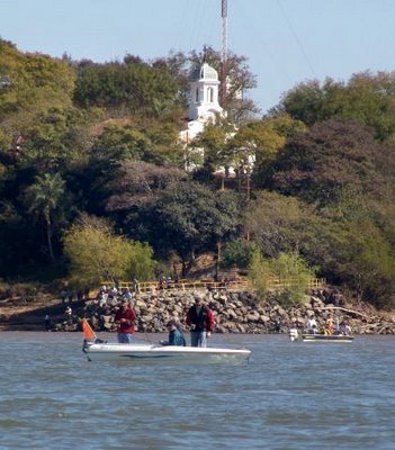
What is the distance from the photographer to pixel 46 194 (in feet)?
263

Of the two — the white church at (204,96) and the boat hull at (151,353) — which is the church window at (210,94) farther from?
the boat hull at (151,353)

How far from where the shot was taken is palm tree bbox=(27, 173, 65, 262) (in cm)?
8019

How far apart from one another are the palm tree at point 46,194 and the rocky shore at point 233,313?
9.02 meters

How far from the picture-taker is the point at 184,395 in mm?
31766

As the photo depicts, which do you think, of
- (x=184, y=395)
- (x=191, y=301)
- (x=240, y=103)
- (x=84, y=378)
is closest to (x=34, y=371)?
(x=84, y=378)

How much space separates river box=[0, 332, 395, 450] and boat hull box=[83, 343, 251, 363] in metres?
0.20

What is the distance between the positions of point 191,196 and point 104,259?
18.2 feet

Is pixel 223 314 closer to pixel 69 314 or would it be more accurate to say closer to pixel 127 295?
pixel 127 295

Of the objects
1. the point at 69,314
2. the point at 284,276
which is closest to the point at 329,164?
the point at 284,276

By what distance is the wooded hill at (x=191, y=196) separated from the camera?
76125 mm

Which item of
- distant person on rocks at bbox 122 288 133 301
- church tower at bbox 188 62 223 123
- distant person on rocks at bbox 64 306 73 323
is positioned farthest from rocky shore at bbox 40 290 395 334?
church tower at bbox 188 62 223 123

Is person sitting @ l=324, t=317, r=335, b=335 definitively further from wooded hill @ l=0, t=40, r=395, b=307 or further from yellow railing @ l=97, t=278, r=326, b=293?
wooded hill @ l=0, t=40, r=395, b=307

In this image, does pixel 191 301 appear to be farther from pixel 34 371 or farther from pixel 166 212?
pixel 34 371

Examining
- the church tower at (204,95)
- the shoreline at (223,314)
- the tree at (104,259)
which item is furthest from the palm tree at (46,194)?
the church tower at (204,95)
